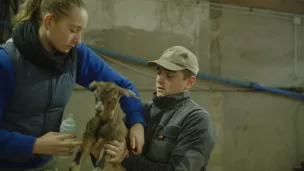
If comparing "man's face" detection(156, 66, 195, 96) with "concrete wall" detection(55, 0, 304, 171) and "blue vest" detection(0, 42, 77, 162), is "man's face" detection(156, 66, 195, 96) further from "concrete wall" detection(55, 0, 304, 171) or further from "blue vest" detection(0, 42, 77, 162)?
"concrete wall" detection(55, 0, 304, 171)

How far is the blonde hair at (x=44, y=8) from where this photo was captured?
1.19 meters

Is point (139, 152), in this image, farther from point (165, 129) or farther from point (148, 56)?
point (148, 56)

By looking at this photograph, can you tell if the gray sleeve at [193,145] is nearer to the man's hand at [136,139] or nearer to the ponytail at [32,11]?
the man's hand at [136,139]

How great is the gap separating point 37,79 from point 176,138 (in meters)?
0.65

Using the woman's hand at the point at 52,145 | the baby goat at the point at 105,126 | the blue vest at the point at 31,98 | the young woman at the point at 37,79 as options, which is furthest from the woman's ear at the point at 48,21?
the woman's hand at the point at 52,145

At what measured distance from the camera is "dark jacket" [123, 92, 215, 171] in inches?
54.5

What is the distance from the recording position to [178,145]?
1.41m

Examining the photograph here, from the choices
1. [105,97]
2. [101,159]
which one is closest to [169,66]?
[105,97]

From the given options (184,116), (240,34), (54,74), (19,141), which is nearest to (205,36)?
(240,34)

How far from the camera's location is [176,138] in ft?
4.74

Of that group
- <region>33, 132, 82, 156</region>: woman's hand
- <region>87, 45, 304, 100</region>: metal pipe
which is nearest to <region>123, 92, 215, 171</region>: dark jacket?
<region>33, 132, 82, 156</region>: woman's hand

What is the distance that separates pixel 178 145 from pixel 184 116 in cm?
14

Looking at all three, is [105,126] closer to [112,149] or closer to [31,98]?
[112,149]

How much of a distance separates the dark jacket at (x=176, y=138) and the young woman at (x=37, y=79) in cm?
22
